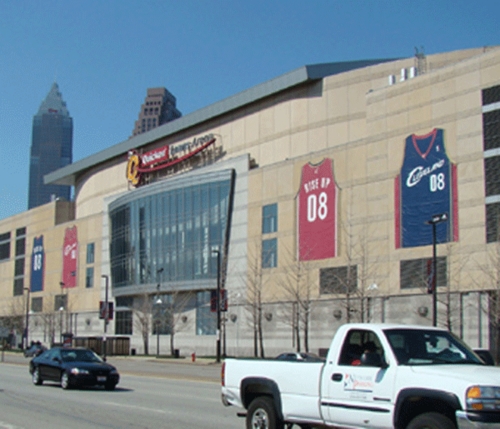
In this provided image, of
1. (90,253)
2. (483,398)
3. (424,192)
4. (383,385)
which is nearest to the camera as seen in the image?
(483,398)

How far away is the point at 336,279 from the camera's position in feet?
198

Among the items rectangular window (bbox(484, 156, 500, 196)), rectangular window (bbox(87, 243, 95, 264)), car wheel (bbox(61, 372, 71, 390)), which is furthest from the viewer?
rectangular window (bbox(87, 243, 95, 264))

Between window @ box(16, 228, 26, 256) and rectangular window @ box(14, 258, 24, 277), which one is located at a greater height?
window @ box(16, 228, 26, 256)

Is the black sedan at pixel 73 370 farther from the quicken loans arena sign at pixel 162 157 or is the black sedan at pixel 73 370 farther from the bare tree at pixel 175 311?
the quicken loans arena sign at pixel 162 157

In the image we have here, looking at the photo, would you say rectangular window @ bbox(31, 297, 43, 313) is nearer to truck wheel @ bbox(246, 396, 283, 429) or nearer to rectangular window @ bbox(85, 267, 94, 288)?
rectangular window @ bbox(85, 267, 94, 288)

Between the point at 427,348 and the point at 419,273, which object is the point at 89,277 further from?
the point at 427,348

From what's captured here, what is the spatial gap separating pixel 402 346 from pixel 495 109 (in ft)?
141

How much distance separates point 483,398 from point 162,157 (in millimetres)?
76048

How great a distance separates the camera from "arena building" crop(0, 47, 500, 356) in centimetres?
5159

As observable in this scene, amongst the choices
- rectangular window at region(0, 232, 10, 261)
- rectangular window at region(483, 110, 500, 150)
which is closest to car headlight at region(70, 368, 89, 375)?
rectangular window at region(483, 110, 500, 150)

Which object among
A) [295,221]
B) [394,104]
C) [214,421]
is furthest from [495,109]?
[214,421]

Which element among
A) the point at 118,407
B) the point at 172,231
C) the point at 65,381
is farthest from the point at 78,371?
the point at 172,231

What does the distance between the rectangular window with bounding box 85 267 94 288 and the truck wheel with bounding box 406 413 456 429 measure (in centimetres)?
8769

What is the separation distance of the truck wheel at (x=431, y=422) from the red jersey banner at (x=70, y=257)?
91.3 metres
